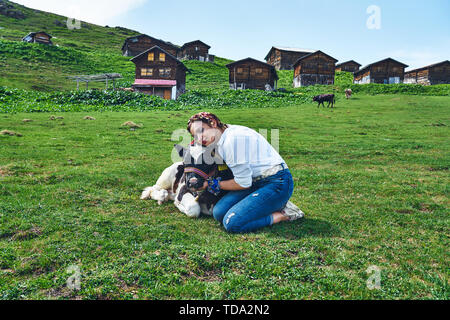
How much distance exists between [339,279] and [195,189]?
2890mm

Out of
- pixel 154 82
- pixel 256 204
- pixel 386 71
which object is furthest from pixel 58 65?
pixel 386 71

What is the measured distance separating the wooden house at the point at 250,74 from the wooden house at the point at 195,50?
37.4m

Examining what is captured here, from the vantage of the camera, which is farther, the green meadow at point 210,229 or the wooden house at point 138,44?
the wooden house at point 138,44

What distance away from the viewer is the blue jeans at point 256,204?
17.7 feet

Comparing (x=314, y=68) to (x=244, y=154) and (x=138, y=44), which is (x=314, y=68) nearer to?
(x=138, y=44)

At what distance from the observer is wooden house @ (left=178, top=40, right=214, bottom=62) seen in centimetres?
9169

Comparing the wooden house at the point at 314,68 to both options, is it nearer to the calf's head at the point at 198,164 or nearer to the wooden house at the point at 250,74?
the wooden house at the point at 250,74

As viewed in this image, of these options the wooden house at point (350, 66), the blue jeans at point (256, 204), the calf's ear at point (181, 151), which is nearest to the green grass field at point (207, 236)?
the blue jeans at point (256, 204)

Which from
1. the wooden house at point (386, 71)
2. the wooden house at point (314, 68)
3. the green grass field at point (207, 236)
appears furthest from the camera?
the wooden house at point (386, 71)

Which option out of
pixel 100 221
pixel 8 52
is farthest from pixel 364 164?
pixel 8 52

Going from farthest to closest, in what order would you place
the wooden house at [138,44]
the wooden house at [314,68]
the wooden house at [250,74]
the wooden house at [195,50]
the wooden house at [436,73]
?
the wooden house at [195,50]
the wooden house at [138,44]
the wooden house at [436,73]
the wooden house at [314,68]
the wooden house at [250,74]

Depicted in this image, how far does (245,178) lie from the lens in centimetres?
531

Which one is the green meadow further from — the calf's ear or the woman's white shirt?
the calf's ear

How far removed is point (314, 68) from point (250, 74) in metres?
15.6
